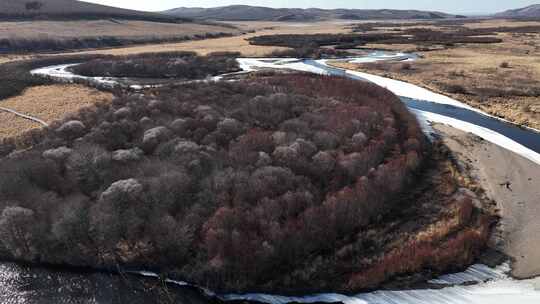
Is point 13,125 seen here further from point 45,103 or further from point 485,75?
point 485,75

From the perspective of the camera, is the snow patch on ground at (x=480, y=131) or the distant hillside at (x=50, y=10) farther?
the distant hillside at (x=50, y=10)

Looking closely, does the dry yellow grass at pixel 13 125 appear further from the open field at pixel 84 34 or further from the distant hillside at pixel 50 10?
A: the distant hillside at pixel 50 10

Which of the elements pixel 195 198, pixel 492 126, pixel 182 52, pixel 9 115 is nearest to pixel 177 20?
pixel 182 52

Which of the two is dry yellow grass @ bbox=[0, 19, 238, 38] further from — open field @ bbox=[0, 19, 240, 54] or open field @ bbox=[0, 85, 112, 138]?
open field @ bbox=[0, 85, 112, 138]

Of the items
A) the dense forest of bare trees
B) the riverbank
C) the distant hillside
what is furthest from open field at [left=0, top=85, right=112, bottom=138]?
the distant hillside

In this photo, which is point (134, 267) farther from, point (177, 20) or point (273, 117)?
point (177, 20)

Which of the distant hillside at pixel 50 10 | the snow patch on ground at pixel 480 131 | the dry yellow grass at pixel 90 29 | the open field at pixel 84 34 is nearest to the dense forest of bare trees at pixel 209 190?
the snow patch on ground at pixel 480 131

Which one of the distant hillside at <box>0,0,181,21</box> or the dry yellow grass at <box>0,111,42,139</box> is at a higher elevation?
the distant hillside at <box>0,0,181,21</box>
